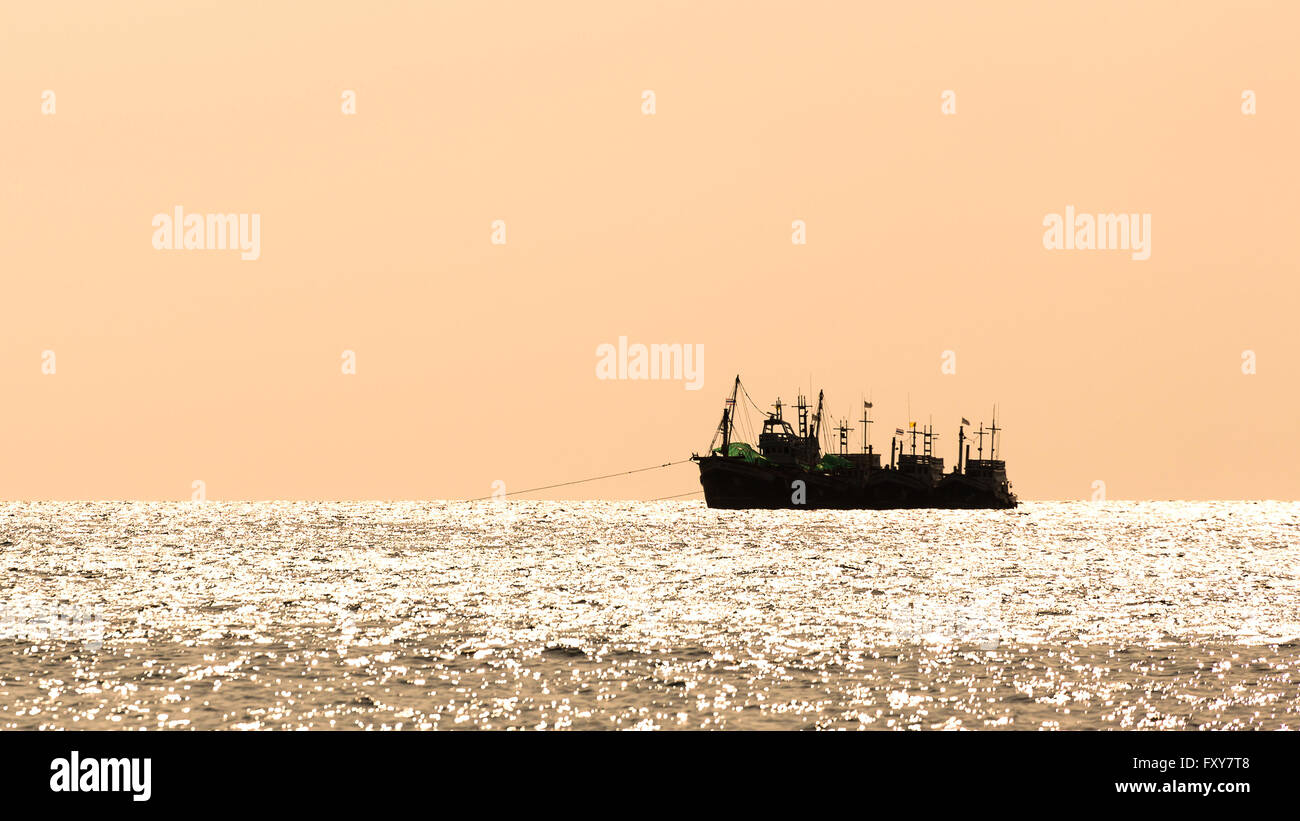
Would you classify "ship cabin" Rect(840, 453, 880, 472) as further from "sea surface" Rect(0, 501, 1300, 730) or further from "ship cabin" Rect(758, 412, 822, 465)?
"sea surface" Rect(0, 501, 1300, 730)

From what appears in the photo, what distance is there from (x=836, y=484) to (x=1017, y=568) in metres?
114

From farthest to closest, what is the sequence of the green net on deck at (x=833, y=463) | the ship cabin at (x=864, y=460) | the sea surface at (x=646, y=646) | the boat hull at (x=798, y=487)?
the ship cabin at (x=864, y=460) < the green net on deck at (x=833, y=463) < the boat hull at (x=798, y=487) < the sea surface at (x=646, y=646)

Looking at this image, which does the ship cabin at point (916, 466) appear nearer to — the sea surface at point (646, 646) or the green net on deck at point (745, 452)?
the green net on deck at point (745, 452)

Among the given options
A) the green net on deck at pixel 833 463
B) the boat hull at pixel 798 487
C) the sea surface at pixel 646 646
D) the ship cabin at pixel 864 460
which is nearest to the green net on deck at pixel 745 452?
the boat hull at pixel 798 487

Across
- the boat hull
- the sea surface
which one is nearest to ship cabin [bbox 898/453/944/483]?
the boat hull

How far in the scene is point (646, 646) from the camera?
32.2 m

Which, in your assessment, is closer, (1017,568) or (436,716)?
(436,716)

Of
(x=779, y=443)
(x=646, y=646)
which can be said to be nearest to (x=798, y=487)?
(x=779, y=443)

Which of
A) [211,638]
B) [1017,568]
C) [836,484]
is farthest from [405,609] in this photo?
[836,484]

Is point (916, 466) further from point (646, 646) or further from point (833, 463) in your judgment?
point (646, 646)

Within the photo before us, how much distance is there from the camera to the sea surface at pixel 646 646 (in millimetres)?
22125

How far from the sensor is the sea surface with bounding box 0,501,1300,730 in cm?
2212

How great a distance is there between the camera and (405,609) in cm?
4334
